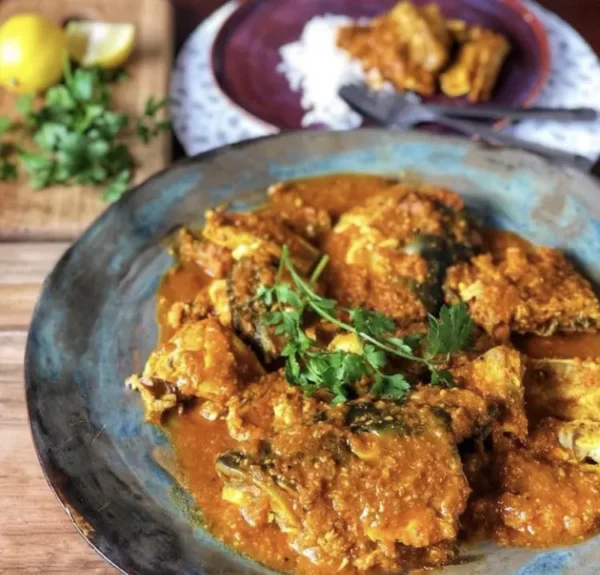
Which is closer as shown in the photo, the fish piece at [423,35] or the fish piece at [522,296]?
the fish piece at [522,296]

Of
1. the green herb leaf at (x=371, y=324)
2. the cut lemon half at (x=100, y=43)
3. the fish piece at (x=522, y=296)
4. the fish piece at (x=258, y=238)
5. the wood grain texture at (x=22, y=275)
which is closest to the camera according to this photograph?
the green herb leaf at (x=371, y=324)

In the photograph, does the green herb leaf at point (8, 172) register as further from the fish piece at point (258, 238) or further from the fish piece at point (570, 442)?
the fish piece at point (570, 442)

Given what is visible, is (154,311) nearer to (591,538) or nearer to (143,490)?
(143,490)

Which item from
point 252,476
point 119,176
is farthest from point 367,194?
point 252,476

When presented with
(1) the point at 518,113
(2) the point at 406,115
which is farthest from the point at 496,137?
(2) the point at 406,115

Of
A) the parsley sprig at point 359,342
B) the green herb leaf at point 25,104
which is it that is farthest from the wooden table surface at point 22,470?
the parsley sprig at point 359,342
